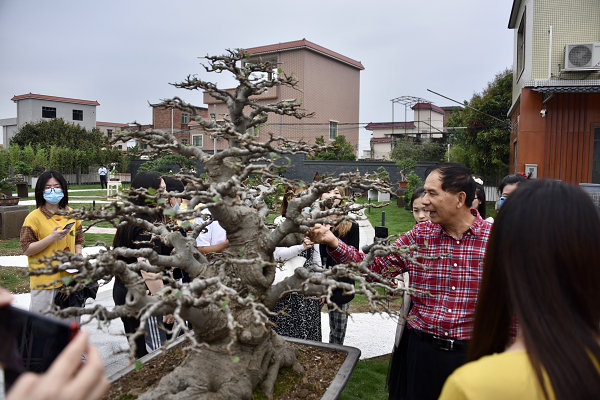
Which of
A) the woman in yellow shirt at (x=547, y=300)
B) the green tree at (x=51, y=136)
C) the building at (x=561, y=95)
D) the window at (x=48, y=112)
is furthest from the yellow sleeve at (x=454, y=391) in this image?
the window at (x=48, y=112)

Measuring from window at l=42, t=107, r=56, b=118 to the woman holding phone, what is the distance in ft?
129

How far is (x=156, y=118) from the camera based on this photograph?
34.7 metres

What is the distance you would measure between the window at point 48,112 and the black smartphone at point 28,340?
42501mm

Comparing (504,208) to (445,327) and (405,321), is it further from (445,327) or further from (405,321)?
(405,321)

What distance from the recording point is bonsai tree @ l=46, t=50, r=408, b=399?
2213 millimetres

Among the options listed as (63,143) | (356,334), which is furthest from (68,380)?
(63,143)

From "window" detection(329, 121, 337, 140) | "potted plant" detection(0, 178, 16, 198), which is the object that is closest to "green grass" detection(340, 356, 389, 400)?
"potted plant" detection(0, 178, 16, 198)

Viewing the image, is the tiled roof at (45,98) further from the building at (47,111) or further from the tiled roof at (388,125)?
the tiled roof at (388,125)

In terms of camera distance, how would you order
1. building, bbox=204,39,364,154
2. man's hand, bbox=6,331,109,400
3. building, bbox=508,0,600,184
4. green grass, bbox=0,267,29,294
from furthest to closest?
building, bbox=204,39,364,154 → building, bbox=508,0,600,184 → green grass, bbox=0,267,29,294 → man's hand, bbox=6,331,109,400

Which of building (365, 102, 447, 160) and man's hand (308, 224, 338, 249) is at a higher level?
building (365, 102, 447, 160)

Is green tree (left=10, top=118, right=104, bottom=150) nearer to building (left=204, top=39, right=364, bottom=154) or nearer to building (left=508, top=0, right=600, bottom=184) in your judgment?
building (left=204, top=39, right=364, bottom=154)

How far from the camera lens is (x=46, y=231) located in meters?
3.68

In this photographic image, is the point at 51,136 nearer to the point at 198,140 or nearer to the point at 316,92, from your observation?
the point at 198,140

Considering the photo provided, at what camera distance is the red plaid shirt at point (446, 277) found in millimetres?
2404
